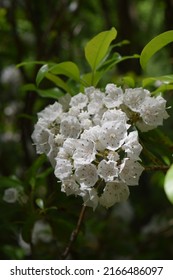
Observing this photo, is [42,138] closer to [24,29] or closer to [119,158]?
[119,158]

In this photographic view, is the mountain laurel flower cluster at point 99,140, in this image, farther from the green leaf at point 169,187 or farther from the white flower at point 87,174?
the green leaf at point 169,187

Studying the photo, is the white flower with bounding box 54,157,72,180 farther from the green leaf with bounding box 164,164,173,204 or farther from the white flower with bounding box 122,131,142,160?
the green leaf with bounding box 164,164,173,204

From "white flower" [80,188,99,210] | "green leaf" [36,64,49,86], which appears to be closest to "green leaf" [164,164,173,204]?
"white flower" [80,188,99,210]

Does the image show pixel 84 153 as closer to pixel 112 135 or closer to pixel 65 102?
pixel 112 135

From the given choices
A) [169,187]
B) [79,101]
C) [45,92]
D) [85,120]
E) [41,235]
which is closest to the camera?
[169,187]

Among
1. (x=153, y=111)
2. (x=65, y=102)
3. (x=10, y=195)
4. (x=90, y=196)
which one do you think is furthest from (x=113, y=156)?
(x=10, y=195)
